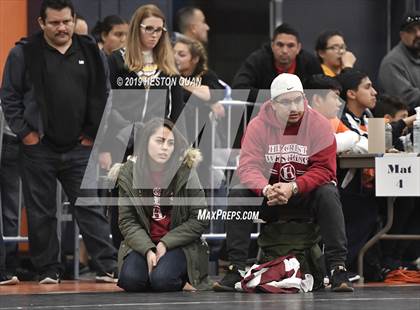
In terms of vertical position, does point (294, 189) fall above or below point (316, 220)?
above

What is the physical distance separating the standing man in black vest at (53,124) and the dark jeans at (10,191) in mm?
781

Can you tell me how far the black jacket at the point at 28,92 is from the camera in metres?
9.21

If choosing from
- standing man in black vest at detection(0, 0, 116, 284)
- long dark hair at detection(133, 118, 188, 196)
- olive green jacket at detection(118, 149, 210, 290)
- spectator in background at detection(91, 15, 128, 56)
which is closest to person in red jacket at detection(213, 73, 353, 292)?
olive green jacket at detection(118, 149, 210, 290)

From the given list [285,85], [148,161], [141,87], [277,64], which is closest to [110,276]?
[148,161]

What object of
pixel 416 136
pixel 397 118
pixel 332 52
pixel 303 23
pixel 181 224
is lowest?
pixel 181 224

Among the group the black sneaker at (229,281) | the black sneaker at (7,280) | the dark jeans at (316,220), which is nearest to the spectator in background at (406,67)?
the dark jeans at (316,220)

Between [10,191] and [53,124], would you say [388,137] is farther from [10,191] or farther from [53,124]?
[10,191]

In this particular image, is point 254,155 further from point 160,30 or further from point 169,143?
point 160,30

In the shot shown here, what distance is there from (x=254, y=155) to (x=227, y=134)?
2200mm

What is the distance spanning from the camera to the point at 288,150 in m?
8.55

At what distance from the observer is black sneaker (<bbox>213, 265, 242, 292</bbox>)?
8375 millimetres

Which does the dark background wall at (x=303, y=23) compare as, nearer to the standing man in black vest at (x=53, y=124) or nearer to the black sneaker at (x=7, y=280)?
the standing man in black vest at (x=53, y=124)

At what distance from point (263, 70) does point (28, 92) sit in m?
2.04

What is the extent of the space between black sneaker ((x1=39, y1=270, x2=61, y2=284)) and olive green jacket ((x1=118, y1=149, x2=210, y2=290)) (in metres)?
0.80
